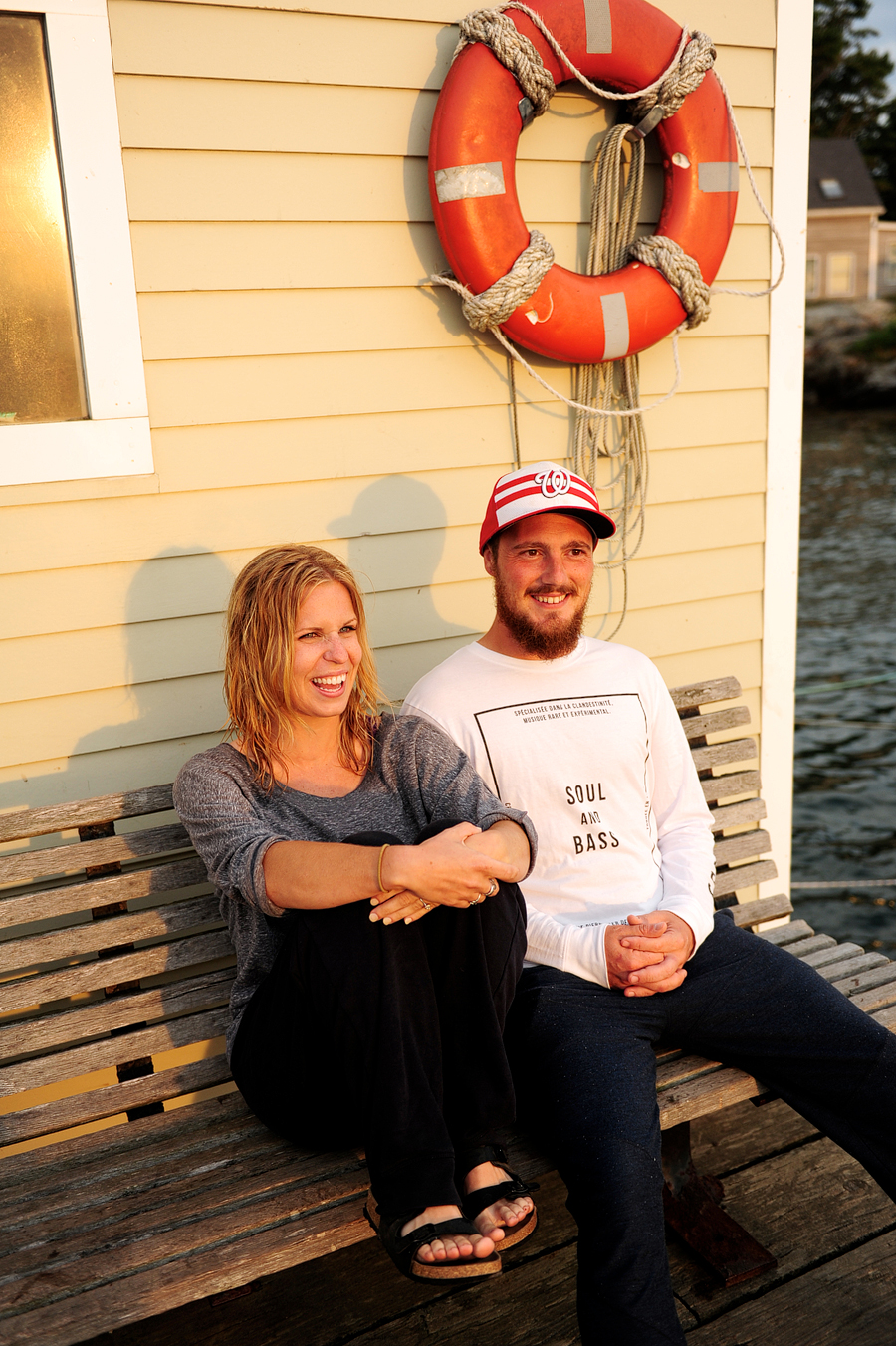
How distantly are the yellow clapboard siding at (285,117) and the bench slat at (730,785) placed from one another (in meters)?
1.58

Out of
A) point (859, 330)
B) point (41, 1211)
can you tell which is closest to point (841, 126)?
point (859, 330)

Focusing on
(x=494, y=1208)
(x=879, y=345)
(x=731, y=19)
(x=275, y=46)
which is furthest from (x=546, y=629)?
(x=879, y=345)

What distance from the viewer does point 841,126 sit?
1474 inches

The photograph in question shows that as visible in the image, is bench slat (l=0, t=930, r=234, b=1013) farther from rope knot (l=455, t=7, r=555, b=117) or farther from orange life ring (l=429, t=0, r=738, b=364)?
rope knot (l=455, t=7, r=555, b=117)

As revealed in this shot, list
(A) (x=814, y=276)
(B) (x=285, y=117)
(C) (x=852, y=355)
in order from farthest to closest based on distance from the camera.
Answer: (A) (x=814, y=276), (C) (x=852, y=355), (B) (x=285, y=117)

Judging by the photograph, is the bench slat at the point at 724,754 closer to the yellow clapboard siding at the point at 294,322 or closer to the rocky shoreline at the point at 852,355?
the yellow clapboard siding at the point at 294,322

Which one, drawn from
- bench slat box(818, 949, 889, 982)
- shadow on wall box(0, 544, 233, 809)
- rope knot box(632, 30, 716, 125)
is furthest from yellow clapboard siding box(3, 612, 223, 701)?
rope knot box(632, 30, 716, 125)

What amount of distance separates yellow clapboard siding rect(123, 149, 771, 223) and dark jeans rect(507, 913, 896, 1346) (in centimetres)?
169

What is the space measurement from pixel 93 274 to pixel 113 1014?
4.85ft

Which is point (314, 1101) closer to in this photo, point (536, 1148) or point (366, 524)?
point (536, 1148)

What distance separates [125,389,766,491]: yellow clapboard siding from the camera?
2.34 metres

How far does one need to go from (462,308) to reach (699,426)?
79cm

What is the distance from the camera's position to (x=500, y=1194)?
156cm

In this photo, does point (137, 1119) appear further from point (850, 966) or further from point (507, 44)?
point (507, 44)
